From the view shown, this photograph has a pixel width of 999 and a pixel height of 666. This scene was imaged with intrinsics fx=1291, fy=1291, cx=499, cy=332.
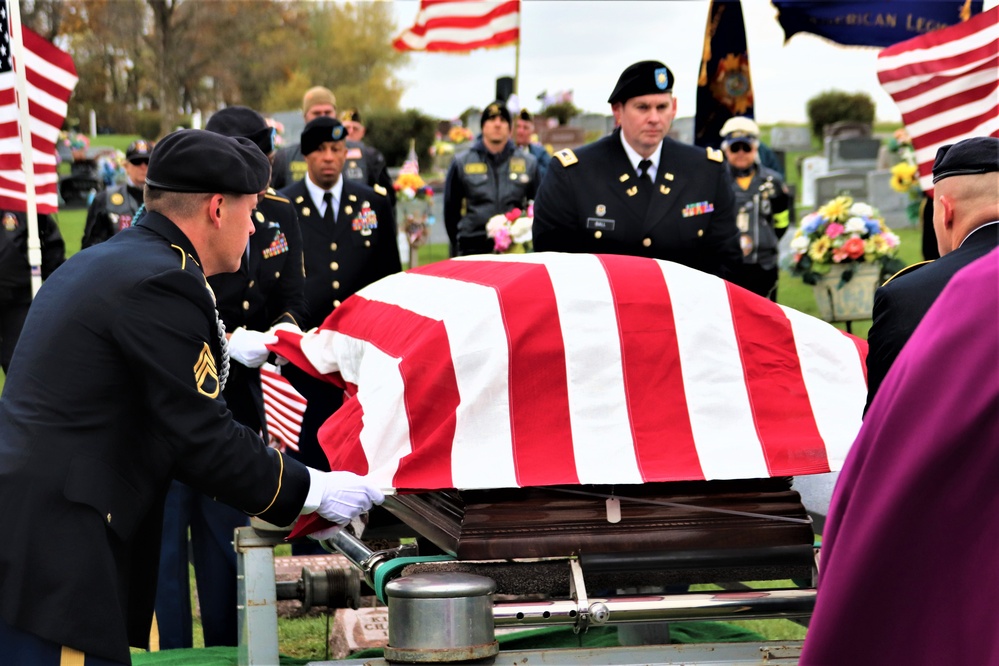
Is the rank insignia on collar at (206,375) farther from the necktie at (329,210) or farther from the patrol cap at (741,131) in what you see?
the patrol cap at (741,131)

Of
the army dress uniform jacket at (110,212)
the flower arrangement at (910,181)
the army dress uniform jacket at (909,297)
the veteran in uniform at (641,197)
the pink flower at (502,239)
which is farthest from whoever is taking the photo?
the flower arrangement at (910,181)

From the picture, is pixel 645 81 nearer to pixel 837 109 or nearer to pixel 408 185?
pixel 408 185

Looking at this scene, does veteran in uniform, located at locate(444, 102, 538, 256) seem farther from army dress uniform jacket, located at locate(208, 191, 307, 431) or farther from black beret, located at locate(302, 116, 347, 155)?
army dress uniform jacket, located at locate(208, 191, 307, 431)

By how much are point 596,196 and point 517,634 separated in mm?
1490

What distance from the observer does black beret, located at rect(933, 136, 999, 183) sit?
2680 millimetres

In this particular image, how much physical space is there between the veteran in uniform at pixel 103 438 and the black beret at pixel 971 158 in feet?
4.99

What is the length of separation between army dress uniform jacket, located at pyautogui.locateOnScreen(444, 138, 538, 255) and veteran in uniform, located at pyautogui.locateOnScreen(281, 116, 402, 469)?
3304 millimetres

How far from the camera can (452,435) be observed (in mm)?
2885

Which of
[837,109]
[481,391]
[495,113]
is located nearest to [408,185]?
[495,113]

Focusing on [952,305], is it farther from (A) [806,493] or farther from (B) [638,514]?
(A) [806,493]

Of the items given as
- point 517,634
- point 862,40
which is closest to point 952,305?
point 517,634

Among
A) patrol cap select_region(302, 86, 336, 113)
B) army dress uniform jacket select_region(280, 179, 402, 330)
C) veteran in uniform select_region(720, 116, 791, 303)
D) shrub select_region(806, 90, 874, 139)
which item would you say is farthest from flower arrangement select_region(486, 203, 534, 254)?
shrub select_region(806, 90, 874, 139)

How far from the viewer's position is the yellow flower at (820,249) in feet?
29.5

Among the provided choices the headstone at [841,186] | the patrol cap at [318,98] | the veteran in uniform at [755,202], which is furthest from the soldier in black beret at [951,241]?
the headstone at [841,186]
